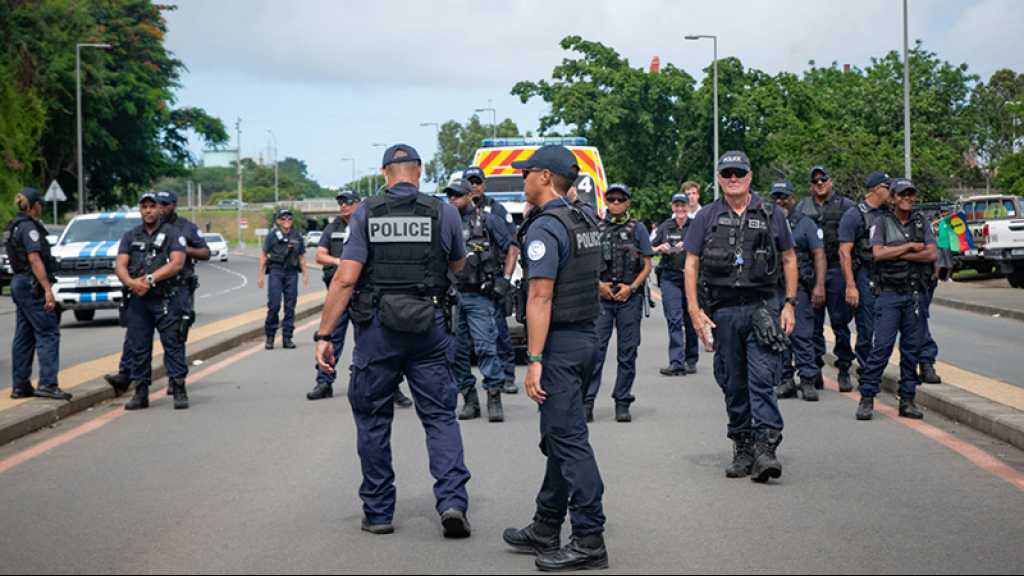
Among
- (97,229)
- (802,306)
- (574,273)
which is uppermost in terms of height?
(97,229)

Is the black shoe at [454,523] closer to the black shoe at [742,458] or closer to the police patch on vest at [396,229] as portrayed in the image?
the police patch on vest at [396,229]

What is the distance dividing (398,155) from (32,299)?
545 cm

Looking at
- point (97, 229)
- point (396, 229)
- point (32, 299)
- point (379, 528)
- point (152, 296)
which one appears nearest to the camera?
point (379, 528)

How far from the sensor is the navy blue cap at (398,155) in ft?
22.2

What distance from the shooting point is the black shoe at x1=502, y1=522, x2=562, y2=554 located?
6055 millimetres

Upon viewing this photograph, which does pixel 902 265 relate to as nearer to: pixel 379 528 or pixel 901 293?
pixel 901 293

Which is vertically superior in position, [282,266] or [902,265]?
[902,265]

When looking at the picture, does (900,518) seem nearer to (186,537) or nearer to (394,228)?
(394,228)

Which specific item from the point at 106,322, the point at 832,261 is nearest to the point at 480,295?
the point at 832,261

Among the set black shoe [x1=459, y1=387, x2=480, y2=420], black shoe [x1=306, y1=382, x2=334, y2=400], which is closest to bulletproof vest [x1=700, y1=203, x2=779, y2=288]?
black shoe [x1=459, y1=387, x2=480, y2=420]

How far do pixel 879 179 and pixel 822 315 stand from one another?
6.62 ft

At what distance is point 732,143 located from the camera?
58.1 m

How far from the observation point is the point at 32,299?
36.0 feet

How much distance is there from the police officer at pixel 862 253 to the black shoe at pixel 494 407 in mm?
2887
